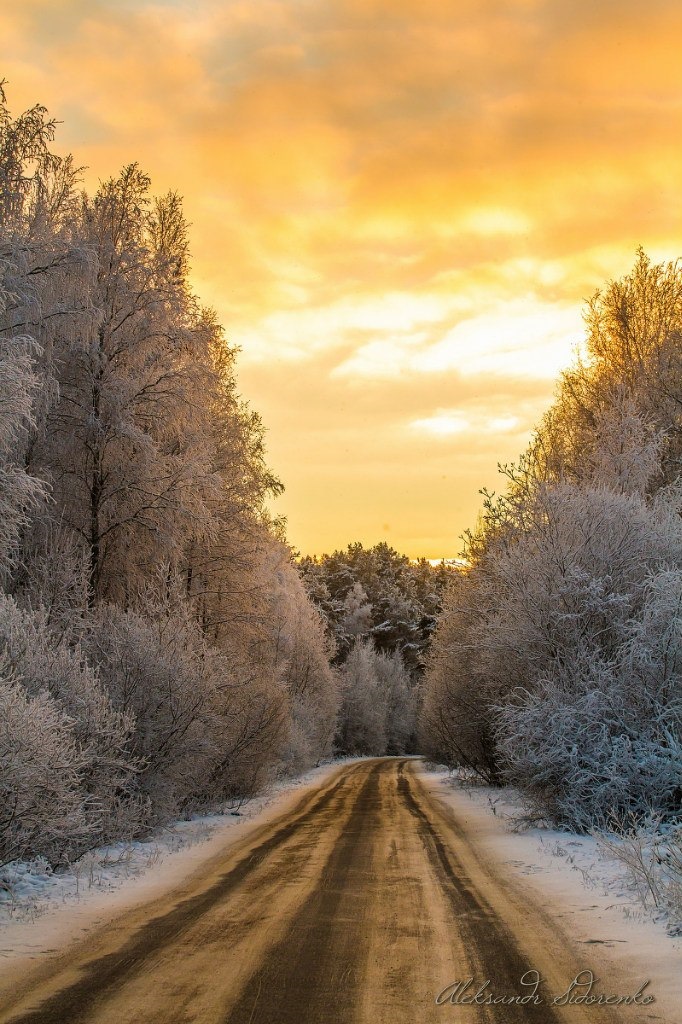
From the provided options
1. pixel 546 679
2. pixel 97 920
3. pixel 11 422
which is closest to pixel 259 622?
pixel 546 679

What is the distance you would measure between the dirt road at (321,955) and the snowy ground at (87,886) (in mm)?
346

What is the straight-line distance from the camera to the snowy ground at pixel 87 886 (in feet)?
24.9

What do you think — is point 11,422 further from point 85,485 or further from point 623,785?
point 623,785

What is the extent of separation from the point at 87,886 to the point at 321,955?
14.5 ft

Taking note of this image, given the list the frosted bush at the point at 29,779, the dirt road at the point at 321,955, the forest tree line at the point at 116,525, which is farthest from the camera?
the forest tree line at the point at 116,525

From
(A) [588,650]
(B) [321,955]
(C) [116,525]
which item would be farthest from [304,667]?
(B) [321,955]

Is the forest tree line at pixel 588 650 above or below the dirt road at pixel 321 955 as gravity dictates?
above

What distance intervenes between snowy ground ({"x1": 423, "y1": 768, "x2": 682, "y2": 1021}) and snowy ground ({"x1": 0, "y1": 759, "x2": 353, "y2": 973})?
14.6ft

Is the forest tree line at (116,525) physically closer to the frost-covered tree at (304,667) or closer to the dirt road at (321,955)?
the dirt road at (321,955)

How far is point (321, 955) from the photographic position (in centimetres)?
672
